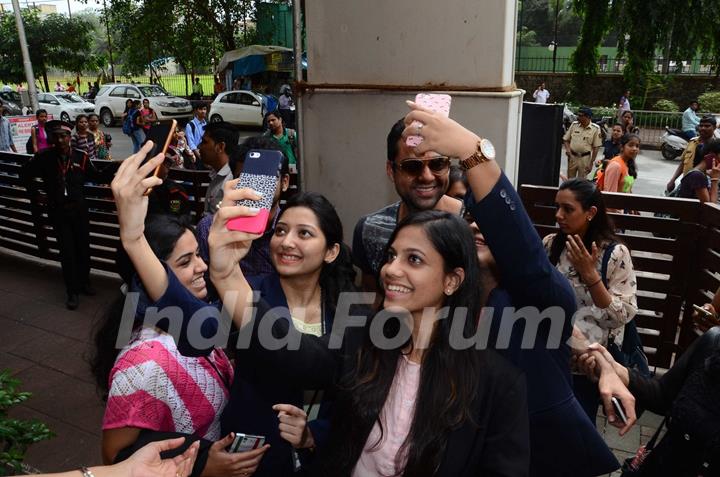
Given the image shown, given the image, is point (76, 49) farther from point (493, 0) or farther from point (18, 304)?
point (493, 0)

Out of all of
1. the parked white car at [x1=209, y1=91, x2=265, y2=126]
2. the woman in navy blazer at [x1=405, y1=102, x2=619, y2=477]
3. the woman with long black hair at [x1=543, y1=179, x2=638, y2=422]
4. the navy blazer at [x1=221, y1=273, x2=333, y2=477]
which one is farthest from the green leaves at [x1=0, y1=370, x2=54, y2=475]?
the parked white car at [x1=209, y1=91, x2=265, y2=126]

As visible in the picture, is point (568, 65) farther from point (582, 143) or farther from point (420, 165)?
point (420, 165)

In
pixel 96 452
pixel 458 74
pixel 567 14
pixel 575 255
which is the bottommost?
pixel 96 452

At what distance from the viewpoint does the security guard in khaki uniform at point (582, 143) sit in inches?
432

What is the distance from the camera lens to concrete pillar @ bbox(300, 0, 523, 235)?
3.49m

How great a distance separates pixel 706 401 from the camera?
75.4 inches

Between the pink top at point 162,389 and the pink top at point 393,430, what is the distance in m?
0.60

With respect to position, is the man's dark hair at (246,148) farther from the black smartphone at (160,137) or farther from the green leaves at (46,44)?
the green leaves at (46,44)

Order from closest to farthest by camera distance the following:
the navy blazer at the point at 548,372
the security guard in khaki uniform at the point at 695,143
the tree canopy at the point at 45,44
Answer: the navy blazer at the point at 548,372
the security guard in khaki uniform at the point at 695,143
the tree canopy at the point at 45,44

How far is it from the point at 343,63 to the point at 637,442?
306 centimetres

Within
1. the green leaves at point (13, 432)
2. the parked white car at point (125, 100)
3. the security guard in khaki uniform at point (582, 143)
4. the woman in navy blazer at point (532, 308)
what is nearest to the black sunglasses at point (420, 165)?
the woman in navy blazer at point (532, 308)

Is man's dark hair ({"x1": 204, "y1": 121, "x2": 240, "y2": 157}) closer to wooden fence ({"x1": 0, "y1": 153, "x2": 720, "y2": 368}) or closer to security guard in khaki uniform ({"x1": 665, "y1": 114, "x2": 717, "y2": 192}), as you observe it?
wooden fence ({"x1": 0, "y1": 153, "x2": 720, "y2": 368})

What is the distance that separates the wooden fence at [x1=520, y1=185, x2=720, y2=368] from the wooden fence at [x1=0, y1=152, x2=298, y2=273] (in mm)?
3038

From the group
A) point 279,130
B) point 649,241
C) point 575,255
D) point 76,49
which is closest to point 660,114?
point 279,130
